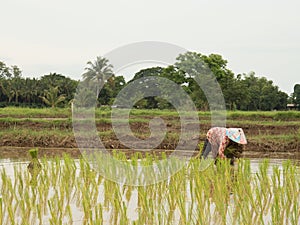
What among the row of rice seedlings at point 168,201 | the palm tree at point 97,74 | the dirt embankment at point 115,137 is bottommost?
the row of rice seedlings at point 168,201

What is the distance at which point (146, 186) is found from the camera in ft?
15.8

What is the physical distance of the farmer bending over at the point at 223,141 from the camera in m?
5.24

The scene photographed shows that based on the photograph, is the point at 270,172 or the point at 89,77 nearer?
the point at 89,77

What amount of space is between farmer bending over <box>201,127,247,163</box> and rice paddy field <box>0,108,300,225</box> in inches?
7.4

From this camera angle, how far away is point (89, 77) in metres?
6.05

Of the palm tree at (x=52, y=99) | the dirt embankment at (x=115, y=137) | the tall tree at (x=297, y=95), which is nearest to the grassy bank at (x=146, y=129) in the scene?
the dirt embankment at (x=115, y=137)

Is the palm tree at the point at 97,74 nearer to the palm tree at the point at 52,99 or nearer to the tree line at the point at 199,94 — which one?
the tree line at the point at 199,94

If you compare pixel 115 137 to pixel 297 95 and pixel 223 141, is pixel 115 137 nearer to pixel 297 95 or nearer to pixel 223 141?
pixel 223 141

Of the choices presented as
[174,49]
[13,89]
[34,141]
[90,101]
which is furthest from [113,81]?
[13,89]

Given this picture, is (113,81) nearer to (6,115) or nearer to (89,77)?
(89,77)

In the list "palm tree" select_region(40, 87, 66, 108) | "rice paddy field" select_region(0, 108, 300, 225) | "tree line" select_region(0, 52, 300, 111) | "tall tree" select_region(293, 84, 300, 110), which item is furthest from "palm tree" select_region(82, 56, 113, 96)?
"tall tree" select_region(293, 84, 300, 110)

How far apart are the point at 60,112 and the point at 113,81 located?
12192mm

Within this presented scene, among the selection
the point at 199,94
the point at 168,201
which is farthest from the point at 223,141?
the point at 199,94

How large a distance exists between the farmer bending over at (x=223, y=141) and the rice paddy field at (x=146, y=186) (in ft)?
0.61
